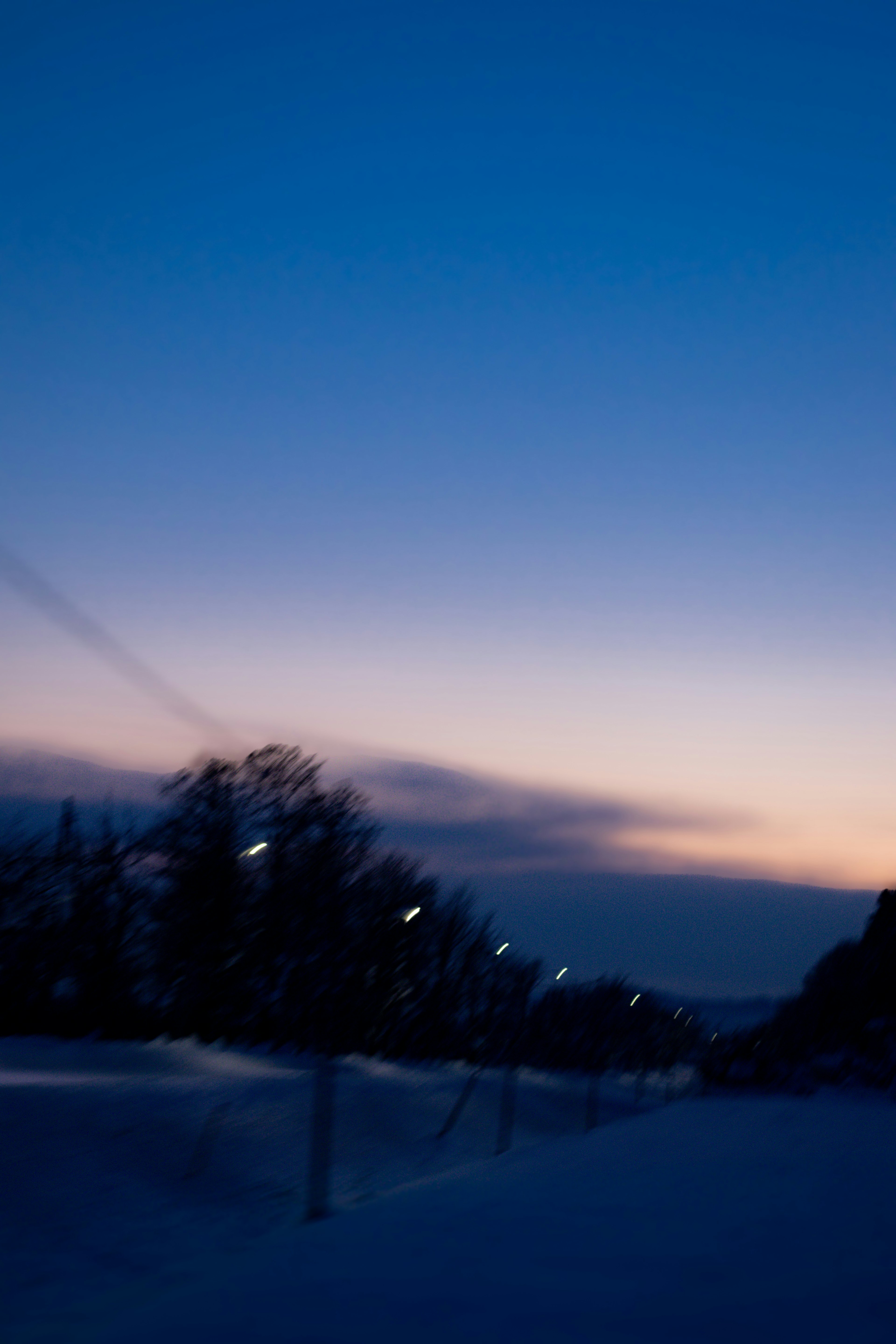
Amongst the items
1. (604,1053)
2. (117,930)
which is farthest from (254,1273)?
(604,1053)

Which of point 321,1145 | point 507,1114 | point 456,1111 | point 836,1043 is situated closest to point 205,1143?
point 321,1145

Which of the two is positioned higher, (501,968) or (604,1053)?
(501,968)

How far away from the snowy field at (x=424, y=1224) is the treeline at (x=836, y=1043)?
161 cm

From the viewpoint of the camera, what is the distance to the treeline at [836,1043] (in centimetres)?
2858

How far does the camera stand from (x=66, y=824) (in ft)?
164

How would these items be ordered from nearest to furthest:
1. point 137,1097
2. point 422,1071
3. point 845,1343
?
point 845,1343 → point 137,1097 → point 422,1071

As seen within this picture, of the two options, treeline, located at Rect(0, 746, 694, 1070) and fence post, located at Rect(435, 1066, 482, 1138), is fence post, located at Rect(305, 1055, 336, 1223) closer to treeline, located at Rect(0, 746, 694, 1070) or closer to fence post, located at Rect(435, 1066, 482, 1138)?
fence post, located at Rect(435, 1066, 482, 1138)

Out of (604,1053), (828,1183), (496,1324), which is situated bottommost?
(604,1053)

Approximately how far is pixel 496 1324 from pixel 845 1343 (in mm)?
2661

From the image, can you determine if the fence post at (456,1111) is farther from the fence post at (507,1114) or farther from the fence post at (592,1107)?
the fence post at (592,1107)

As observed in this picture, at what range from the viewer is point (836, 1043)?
31.0m

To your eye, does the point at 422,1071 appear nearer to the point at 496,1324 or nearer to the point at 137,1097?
the point at 137,1097

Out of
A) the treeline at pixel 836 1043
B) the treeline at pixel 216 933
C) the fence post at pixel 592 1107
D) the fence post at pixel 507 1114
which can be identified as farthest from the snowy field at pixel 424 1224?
the treeline at pixel 216 933

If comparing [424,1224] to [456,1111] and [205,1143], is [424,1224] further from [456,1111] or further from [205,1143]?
[456,1111]
